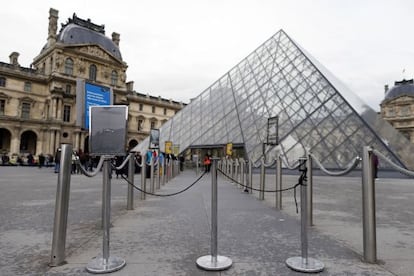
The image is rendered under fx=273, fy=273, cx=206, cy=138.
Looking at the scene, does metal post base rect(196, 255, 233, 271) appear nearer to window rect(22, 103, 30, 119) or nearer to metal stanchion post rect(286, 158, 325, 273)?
metal stanchion post rect(286, 158, 325, 273)

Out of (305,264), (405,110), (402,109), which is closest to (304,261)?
(305,264)

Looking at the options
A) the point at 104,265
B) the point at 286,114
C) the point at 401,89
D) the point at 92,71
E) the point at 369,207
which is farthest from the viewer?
the point at 401,89

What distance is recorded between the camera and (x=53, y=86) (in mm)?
41031

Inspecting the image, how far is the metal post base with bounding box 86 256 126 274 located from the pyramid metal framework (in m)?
13.6

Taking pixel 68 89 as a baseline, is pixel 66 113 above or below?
below

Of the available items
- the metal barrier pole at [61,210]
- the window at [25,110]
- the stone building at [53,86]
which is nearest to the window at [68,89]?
the stone building at [53,86]

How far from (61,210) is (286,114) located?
16.6 m

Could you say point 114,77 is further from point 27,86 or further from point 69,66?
point 27,86

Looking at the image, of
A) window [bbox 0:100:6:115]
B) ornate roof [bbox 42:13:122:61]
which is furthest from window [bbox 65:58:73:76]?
window [bbox 0:100:6:115]

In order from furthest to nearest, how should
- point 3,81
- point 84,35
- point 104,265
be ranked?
point 84,35 → point 3,81 → point 104,265

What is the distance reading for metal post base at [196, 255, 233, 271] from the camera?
2.38 meters

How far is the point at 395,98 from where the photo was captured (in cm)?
5803

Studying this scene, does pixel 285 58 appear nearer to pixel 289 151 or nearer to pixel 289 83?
pixel 289 83

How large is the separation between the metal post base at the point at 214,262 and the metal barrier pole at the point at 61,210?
126 centimetres
